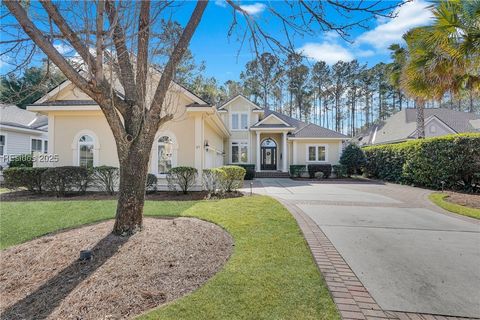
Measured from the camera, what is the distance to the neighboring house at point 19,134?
60.8 ft

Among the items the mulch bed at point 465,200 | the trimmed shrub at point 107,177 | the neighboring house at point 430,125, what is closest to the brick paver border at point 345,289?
the mulch bed at point 465,200

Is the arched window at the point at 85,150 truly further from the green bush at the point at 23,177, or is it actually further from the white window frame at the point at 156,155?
the white window frame at the point at 156,155

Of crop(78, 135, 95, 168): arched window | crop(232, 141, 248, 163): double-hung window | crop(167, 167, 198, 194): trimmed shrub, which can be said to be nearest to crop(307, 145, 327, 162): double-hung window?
crop(232, 141, 248, 163): double-hung window

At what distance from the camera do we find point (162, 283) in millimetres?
3459

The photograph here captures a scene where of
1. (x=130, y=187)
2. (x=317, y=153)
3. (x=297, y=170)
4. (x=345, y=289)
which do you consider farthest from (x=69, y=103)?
(x=317, y=153)

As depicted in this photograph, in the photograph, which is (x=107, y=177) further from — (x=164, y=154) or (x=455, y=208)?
(x=455, y=208)

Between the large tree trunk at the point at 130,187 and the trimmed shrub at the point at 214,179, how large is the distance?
6204mm

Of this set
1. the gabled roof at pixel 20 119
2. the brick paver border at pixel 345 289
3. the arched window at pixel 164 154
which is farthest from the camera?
the gabled roof at pixel 20 119

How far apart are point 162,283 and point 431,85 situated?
1113cm

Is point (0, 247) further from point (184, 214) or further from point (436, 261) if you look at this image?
point (436, 261)

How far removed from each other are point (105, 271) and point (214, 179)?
7.63m

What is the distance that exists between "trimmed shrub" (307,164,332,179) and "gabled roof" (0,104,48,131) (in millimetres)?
22557

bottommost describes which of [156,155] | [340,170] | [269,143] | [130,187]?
[130,187]

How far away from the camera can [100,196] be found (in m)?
10.8
